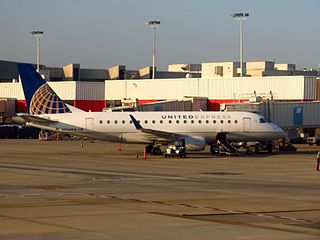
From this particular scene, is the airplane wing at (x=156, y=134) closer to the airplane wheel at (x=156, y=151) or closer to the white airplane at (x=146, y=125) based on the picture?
the white airplane at (x=146, y=125)

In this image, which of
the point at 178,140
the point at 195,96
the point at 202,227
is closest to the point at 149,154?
the point at 178,140

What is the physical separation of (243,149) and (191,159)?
51.1 feet

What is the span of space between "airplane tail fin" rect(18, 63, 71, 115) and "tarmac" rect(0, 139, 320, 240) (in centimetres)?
1323

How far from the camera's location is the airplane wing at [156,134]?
63.3 meters

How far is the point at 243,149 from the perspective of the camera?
75.0 meters

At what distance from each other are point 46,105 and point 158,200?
3831 centimetres

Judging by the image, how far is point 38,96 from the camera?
2653 inches

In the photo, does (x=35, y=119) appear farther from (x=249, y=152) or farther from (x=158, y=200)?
(x=158, y=200)

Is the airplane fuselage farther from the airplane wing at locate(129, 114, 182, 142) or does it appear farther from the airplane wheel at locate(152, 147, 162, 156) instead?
the airplane wheel at locate(152, 147, 162, 156)

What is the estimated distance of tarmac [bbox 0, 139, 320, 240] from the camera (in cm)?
2183

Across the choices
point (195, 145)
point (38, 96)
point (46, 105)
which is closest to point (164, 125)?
point (195, 145)

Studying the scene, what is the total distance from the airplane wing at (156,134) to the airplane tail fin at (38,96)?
657 centimetres

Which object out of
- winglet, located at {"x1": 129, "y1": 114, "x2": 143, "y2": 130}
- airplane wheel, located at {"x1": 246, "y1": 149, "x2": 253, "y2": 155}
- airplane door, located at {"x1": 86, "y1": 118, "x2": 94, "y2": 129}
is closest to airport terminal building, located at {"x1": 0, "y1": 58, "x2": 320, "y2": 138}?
airplane wheel, located at {"x1": 246, "y1": 149, "x2": 253, "y2": 155}

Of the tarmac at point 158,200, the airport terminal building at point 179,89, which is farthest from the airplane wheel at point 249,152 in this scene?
the airport terminal building at point 179,89
